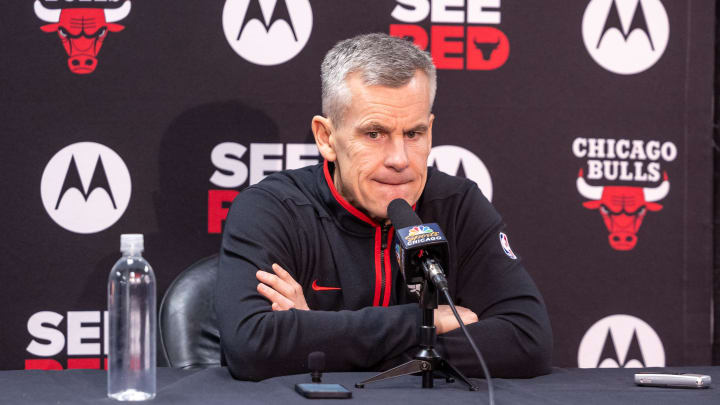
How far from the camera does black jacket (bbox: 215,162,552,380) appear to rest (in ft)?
5.79

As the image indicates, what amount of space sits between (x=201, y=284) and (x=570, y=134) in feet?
4.81

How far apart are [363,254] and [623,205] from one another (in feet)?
4.03

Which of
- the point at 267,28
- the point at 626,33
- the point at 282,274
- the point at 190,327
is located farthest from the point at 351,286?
the point at 626,33

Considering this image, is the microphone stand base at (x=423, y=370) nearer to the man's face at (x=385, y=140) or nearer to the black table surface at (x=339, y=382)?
the black table surface at (x=339, y=382)

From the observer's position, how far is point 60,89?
272 centimetres

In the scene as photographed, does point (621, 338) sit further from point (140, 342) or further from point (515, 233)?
point (140, 342)

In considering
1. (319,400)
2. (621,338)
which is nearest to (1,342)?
(319,400)

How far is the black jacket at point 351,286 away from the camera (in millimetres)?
1764

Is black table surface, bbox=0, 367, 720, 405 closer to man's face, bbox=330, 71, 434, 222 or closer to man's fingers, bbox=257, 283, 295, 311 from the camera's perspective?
man's fingers, bbox=257, 283, 295, 311

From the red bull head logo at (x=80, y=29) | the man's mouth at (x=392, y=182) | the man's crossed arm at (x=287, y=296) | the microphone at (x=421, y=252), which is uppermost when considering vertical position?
the red bull head logo at (x=80, y=29)

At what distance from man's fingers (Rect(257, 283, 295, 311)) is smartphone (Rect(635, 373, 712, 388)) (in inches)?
31.5

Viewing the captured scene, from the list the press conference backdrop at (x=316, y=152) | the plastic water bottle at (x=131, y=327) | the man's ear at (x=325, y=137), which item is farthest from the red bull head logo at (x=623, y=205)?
the plastic water bottle at (x=131, y=327)

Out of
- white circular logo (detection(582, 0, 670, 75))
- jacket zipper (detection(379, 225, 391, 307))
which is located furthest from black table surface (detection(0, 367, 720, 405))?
white circular logo (detection(582, 0, 670, 75))

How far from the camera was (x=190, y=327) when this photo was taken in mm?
2283
